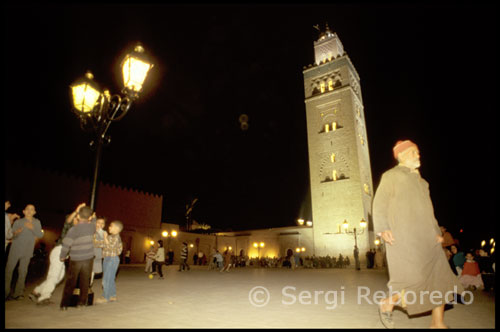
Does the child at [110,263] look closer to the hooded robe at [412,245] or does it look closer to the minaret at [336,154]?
the hooded robe at [412,245]

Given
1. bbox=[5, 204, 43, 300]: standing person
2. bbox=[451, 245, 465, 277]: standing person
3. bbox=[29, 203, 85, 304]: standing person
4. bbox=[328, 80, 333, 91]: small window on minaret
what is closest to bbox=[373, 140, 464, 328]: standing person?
bbox=[29, 203, 85, 304]: standing person

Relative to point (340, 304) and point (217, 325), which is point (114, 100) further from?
point (340, 304)

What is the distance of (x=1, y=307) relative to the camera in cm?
375

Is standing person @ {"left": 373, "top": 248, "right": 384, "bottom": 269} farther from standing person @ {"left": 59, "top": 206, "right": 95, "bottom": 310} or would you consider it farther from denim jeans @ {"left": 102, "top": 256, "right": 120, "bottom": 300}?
standing person @ {"left": 59, "top": 206, "right": 95, "bottom": 310}

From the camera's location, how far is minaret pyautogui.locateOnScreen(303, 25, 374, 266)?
27219 mm

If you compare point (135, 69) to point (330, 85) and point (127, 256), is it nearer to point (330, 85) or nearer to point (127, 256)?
point (127, 256)

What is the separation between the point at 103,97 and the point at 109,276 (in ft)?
11.5

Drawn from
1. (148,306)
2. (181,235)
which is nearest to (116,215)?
(181,235)

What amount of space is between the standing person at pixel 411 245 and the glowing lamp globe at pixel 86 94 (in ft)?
18.6

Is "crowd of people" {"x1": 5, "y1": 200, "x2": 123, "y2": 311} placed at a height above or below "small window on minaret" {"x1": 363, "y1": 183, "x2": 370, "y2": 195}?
below

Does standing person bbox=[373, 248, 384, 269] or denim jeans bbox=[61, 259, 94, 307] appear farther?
standing person bbox=[373, 248, 384, 269]

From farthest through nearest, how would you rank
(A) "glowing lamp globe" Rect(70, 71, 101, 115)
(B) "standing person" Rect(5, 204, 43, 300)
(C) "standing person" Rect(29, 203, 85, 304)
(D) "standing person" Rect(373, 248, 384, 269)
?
(D) "standing person" Rect(373, 248, 384, 269) < (A) "glowing lamp globe" Rect(70, 71, 101, 115) < (B) "standing person" Rect(5, 204, 43, 300) < (C) "standing person" Rect(29, 203, 85, 304)

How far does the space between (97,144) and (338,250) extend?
25.3 meters

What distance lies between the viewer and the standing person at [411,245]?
291 centimetres
